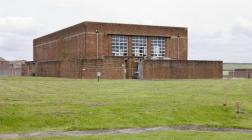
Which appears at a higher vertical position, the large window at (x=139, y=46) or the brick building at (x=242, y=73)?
the large window at (x=139, y=46)

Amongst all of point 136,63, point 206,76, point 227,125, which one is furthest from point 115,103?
point 206,76

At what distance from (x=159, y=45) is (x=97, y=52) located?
11.8m

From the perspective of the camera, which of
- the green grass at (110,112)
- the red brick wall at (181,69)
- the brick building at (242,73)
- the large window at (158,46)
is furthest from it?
the brick building at (242,73)

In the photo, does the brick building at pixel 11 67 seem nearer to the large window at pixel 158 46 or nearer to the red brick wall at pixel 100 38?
the red brick wall at pixel 100 38

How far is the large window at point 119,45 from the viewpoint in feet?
275

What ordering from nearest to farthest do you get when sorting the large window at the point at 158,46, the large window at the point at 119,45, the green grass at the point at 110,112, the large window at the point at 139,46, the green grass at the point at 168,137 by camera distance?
the green grass at the point at 168,137
the green grass at the point at 110,112
the large window at the point at 119,45
the large window at the point at 139,46
the large window at the point at 158,46

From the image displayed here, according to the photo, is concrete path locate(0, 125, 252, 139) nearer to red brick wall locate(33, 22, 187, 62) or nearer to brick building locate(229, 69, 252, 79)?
red brick wall locate(33, 22, 187, 62)

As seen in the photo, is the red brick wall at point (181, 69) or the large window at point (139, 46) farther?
the large window at point (139, 46)

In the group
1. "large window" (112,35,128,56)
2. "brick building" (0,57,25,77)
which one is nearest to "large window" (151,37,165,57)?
"large window" (112,35,128,56)

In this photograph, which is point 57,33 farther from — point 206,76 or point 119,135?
point 119,135

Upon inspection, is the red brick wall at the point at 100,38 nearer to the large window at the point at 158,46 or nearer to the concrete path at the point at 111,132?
the large window at the point at 158,46

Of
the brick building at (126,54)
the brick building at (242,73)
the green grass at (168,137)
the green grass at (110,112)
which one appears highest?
the brick building at (126,54)

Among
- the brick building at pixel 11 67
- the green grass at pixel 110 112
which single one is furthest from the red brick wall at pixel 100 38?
the green grass at pixel 110 112

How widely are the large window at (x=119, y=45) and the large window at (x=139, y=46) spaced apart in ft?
5.20
